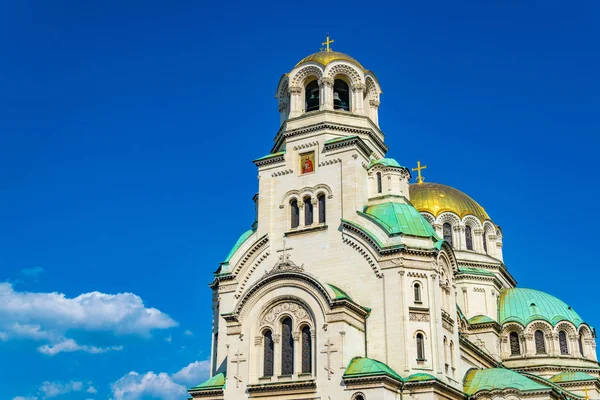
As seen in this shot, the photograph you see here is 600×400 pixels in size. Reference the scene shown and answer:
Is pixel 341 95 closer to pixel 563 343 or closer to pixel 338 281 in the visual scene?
pixel 338 281

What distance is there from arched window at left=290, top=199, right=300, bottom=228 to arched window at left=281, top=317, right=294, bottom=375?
5466 mm

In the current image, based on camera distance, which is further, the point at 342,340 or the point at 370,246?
the point at 370,246

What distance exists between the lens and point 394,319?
3381cm

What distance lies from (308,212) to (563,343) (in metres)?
22.0

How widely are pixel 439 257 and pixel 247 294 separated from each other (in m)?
9.19

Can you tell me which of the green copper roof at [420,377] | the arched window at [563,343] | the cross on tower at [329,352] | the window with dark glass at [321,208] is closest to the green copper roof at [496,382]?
the green copper roof at [420,377]

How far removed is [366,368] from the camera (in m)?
31.8

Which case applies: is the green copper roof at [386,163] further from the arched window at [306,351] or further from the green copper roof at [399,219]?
the arched window at [306,351]

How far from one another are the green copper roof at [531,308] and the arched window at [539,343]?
106cm

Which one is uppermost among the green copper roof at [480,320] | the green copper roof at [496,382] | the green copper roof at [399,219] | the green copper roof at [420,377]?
the green copper roof at [399,219]

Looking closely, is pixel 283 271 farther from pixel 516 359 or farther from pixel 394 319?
pixel 516 359

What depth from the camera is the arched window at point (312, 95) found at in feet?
137

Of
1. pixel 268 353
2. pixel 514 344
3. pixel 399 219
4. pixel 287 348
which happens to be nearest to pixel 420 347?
pixel 287 348

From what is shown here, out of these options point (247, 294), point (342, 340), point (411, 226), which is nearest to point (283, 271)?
point (247, 294)
